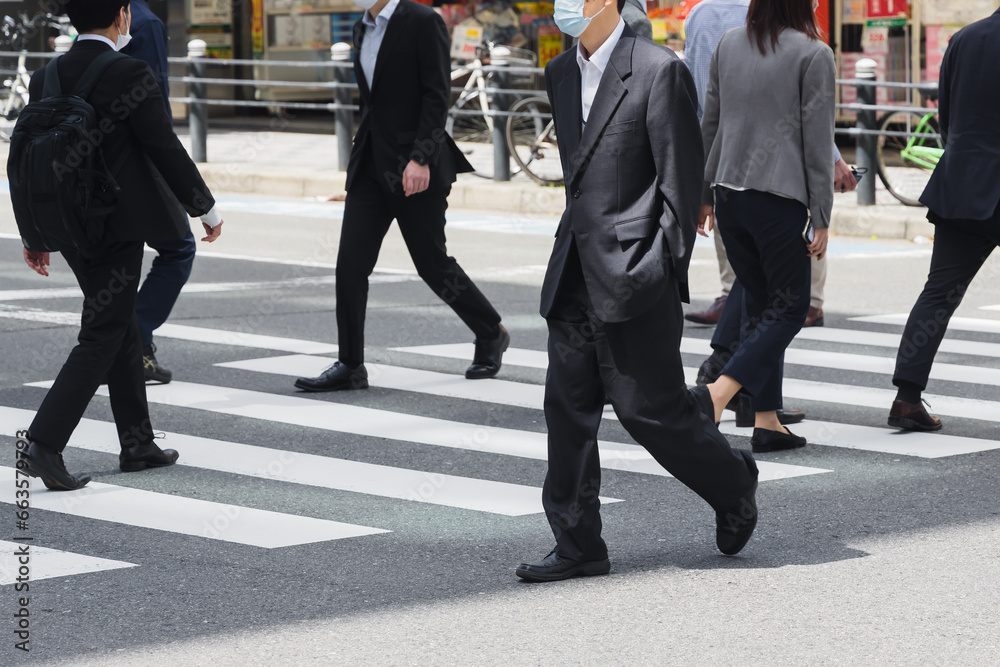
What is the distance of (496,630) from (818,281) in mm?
5395

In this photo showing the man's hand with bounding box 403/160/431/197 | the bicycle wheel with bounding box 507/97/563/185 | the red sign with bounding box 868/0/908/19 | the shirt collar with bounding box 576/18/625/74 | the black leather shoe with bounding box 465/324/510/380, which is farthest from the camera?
the red sign with bounding box 868/0/908/19

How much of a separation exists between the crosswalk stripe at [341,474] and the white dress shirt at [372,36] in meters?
1.98

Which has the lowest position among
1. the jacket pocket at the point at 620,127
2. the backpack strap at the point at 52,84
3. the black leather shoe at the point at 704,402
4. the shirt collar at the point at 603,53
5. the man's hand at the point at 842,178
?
the black leather shoe at the point at 704,402

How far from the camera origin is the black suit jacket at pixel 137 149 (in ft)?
18.7

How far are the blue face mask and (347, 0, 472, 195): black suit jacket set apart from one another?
8.97 ft

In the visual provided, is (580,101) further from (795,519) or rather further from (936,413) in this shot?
(936,413)

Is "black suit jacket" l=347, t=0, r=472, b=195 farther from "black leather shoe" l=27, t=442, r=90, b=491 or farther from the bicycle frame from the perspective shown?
the bicycle frame

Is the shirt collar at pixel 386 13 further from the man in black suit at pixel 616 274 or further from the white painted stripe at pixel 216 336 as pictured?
the man in black suit at pixel 616 274

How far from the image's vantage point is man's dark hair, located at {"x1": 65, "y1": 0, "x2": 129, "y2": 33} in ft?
19.0

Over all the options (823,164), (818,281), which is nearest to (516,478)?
(823,164)

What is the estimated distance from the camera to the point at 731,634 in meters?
4.26

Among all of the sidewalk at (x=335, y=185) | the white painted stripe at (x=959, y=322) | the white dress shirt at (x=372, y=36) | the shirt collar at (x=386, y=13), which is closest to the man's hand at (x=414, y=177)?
the white dress shirt at (x=372, y=36)

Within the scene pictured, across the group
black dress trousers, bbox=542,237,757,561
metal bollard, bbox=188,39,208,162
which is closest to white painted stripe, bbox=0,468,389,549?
black dress trousers, bbox=542,237,757,561

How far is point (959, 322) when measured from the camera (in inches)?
379
